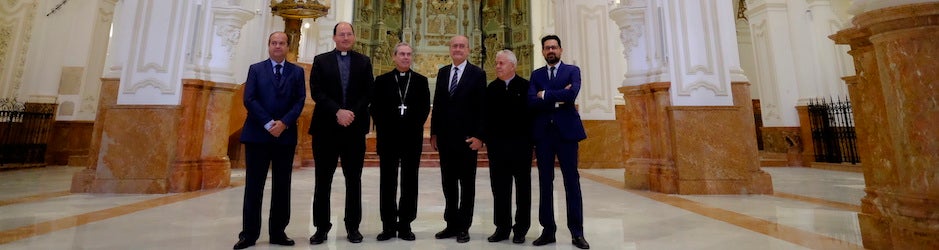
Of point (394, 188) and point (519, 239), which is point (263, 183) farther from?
point (519, 239)

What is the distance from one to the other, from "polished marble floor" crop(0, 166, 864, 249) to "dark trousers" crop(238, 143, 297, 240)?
0.39 ft

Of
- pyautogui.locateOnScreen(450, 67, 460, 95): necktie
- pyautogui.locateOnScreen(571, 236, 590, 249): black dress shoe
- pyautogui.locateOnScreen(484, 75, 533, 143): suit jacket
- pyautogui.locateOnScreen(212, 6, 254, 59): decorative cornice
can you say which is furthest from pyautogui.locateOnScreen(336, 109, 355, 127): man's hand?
pyautogui.locateOnScreen(212, 6, 254, 59): decorative cornice

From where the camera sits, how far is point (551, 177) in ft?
7.73

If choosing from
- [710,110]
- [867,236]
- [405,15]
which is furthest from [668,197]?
[405,15]

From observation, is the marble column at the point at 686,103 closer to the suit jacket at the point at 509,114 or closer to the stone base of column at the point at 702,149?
the stone base of column at the point at 702,149

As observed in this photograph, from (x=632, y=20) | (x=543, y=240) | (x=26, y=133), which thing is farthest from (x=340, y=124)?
(x=26, y=133)

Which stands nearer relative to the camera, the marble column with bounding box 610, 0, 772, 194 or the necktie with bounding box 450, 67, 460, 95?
the necktie with bounding box 450, 67, 460, 95

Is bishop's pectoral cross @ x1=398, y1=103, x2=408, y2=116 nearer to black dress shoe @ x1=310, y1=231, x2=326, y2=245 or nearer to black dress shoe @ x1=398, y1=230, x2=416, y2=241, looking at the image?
black dress shoe @ x1=398, y1=230, x2=416, y2=241

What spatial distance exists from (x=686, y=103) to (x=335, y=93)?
3837mm

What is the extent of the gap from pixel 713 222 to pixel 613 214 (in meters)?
0.66

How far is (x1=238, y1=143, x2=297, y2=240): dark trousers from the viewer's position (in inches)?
88.2

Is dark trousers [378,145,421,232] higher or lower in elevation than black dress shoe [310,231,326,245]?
higher

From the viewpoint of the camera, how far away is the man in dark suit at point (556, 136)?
2.28 metres

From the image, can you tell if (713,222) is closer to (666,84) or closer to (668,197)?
(668,197)
